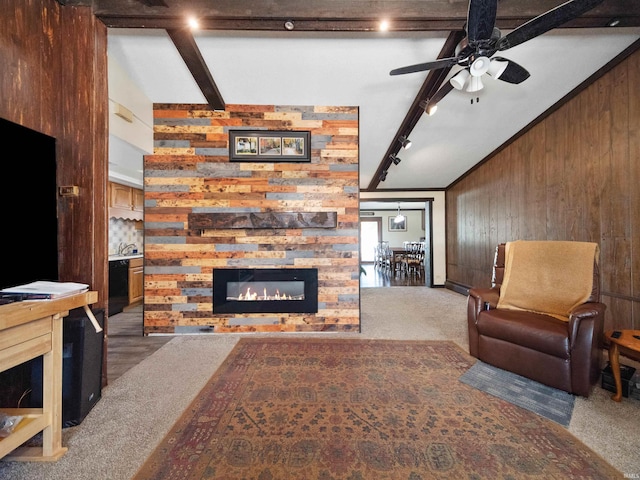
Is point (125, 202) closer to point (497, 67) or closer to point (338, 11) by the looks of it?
point (338, 11)

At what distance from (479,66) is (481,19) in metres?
0.36

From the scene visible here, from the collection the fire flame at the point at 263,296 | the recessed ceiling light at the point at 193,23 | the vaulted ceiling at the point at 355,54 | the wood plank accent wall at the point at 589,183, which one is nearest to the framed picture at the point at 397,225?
the wood plank accent wall at the point at 589,183

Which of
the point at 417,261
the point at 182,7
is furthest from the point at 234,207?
the point at 417,261

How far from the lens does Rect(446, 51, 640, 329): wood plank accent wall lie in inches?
98.0

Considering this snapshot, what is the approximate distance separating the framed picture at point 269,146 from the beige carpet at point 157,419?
6.92 ft

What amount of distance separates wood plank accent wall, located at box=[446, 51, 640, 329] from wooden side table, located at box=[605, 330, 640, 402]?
1163 mm

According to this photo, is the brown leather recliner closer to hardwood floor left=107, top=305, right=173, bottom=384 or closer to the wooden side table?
the wooden side table

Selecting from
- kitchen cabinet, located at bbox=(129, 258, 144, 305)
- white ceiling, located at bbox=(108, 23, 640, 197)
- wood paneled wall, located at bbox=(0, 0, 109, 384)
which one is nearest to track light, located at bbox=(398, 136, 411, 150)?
white ceiling, located at bbox=(108, 23, 640, 197)

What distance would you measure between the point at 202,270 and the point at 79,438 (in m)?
1.79

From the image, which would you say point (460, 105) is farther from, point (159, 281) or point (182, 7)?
point (159, 281)

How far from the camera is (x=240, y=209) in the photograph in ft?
10.2

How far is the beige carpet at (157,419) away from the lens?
129 centimetres

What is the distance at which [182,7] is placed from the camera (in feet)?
6.42

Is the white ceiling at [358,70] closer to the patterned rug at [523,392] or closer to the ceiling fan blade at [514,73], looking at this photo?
the ceiling fan blade at [514,73]
